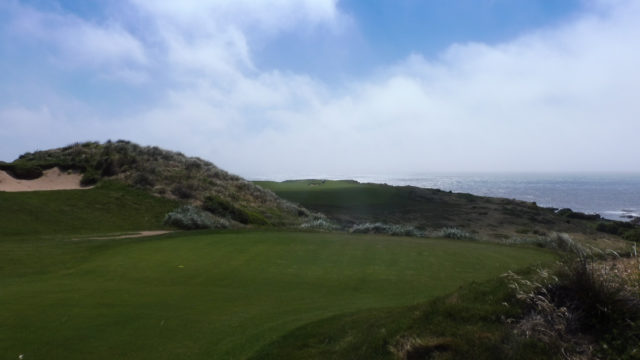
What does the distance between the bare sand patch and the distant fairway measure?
14440mm

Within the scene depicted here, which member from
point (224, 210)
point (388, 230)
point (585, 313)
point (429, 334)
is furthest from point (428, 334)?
point (224, 210)

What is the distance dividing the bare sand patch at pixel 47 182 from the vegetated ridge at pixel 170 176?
522 mm

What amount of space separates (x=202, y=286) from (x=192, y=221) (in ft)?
48.9

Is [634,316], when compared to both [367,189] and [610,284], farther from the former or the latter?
[367,189]

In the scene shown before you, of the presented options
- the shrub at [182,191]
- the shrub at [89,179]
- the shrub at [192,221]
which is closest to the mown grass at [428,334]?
the shrub at [192,221]

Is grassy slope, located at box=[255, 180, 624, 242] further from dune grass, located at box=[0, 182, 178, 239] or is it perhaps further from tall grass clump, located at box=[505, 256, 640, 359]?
tall grass clump, located at box=[505, 256, 640, 359]

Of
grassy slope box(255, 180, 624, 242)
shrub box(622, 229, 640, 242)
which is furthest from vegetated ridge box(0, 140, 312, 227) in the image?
shrub box(622, 229, 640, 242)

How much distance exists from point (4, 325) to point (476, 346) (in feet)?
22.9

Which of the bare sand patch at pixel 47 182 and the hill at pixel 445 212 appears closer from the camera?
the bare sand patch at pixel 47 182

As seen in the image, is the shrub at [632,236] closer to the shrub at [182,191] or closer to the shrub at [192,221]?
the shrub at [192,221]

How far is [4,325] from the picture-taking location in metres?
6.45

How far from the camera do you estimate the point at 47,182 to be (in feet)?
97.1

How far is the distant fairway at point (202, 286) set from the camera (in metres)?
6.15

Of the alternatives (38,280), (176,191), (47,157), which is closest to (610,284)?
(38,280)
